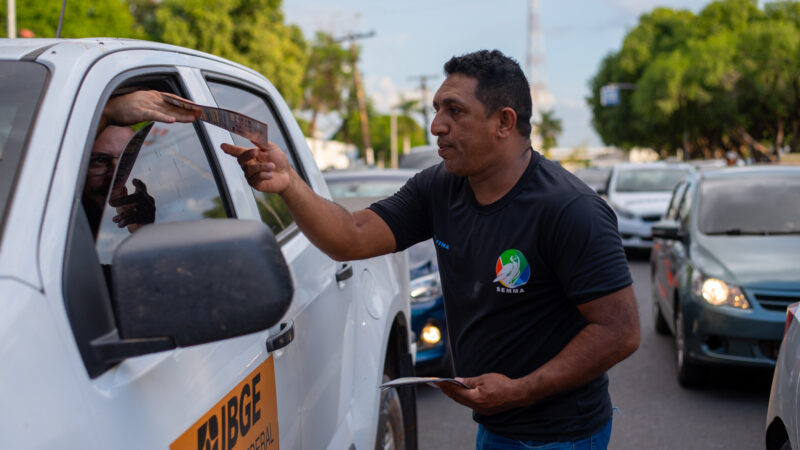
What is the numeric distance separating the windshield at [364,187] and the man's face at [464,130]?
19.1 ft

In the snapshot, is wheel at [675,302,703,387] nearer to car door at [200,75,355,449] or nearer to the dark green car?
the dark green car

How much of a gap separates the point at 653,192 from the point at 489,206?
13180mm

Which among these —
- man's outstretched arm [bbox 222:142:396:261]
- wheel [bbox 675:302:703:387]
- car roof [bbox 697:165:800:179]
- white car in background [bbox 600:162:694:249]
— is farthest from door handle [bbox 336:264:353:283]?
white car in background [bbox 600:162:694:249]

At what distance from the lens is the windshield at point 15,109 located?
1.58 metres

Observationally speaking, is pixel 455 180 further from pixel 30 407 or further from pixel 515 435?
pixel 30 407

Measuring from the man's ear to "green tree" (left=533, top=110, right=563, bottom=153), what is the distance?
131 meters

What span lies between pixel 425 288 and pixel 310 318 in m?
3.80

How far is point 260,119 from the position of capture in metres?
3.10

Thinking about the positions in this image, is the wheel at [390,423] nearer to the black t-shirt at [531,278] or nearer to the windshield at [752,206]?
the black t-shirt at [531,278]

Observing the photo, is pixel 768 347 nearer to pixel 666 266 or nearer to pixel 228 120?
pixel 666 266

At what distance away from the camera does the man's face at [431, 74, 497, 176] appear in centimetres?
254

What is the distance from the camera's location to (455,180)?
9.22 feet

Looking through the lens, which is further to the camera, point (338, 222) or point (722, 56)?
point (722, 56)

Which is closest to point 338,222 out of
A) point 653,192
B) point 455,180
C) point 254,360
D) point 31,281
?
point 455,180
